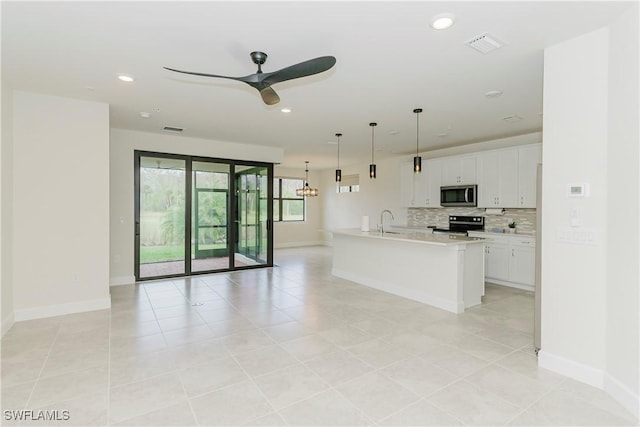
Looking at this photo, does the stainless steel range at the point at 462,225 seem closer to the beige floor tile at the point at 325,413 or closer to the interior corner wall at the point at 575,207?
the interior corner wall at the point at 575,207

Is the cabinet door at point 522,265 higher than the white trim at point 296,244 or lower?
higher

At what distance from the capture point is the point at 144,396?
2379 millimetres

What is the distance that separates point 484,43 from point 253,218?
5.68 m

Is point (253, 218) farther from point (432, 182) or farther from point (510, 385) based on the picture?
point (510, 385)

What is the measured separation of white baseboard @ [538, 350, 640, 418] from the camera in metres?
2.21

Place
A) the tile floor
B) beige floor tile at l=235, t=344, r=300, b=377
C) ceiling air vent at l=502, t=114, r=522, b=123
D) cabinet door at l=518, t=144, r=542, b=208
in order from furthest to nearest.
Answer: cabinet door at l=518, t=144, r=542, b=208 < ceiling air vent at l=502, t=114, r=522, b=123 < beige floor tile at l=235, t=344, r=300, b=377 < the tile floor

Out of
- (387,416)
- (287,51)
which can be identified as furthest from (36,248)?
(387,416)

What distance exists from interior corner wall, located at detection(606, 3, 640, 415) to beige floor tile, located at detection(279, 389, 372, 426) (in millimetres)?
1843

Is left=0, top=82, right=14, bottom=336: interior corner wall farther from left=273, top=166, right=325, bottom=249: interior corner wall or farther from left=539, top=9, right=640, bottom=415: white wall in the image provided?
left=273, top=166, right=325, bottom=249: interior corner wall

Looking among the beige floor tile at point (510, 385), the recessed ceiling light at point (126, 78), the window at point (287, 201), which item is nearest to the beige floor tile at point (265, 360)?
the beige floor tile at point (510, 385)

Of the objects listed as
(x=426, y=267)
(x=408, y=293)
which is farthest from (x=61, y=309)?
(x=426, y=267)

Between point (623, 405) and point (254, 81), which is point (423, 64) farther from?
point (623, 405)

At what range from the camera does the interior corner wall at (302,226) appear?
420 inches

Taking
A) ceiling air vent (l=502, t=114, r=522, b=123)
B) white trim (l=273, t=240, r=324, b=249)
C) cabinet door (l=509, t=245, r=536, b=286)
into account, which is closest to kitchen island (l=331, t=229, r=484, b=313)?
cabinet door (l=509, t=245, r=536, b=286)
